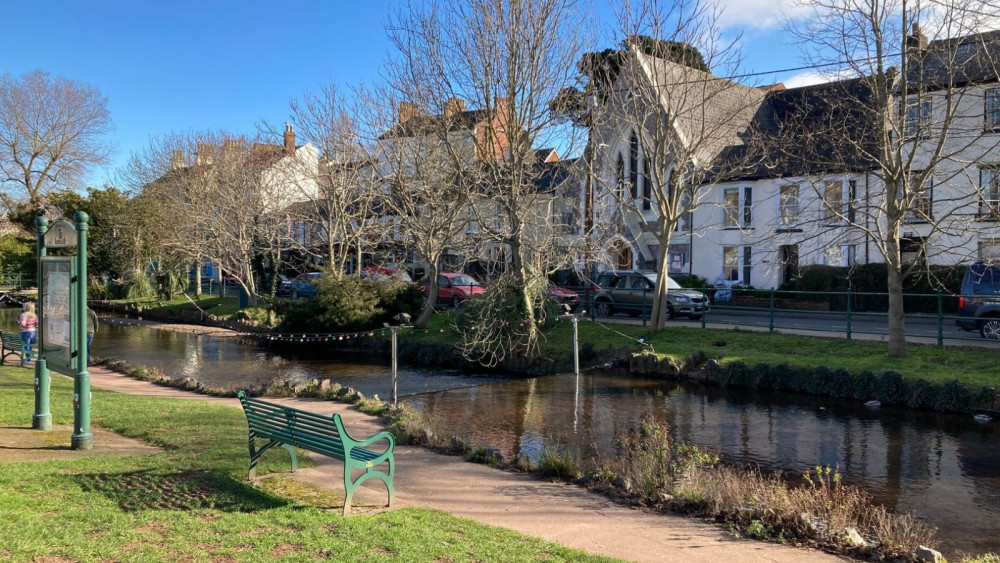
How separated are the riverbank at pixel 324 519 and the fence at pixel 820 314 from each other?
547 inches

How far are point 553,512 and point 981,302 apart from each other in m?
16.6

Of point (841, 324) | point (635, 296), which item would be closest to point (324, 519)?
point (841, 324)

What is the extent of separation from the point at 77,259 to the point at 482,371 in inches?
557

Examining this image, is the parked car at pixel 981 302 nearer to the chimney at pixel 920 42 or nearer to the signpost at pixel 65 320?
the chimney at pixel 920 42

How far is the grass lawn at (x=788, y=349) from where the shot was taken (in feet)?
53.5

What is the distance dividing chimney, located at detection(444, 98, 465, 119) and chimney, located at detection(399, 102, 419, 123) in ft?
3.89

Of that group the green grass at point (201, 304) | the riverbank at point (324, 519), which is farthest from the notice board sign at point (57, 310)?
the green grass at point (201, 304)

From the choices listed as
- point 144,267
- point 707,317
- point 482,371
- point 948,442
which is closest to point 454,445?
point 948,442

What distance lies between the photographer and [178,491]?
24.5 feet

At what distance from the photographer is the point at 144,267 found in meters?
48.6

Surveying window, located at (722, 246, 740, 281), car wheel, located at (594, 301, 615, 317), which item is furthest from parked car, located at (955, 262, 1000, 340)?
window, located at (722, 246, 740, 281)

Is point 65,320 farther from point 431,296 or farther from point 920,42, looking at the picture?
point 920,42

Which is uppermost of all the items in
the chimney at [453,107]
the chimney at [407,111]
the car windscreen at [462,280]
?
the chimney at [407,111]

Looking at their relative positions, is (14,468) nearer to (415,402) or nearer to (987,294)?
(415,402)
